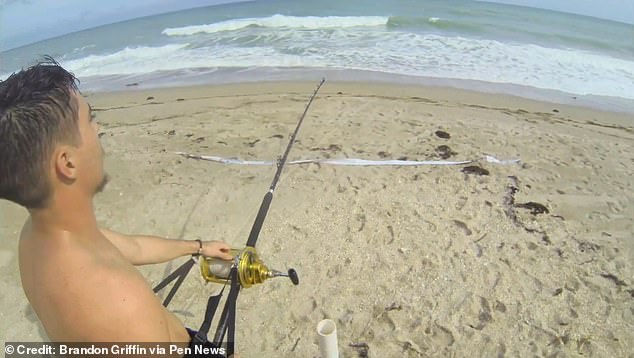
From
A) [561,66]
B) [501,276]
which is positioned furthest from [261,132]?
[561,66]

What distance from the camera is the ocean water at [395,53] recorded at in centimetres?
1007

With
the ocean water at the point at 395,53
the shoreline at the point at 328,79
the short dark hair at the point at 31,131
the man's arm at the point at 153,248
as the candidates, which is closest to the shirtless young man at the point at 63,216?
the short dark hair at the point at 31,131

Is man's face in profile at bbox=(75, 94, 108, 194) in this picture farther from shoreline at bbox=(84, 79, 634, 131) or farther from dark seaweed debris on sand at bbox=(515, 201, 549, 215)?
shoreline at bbox=(84, 79, 634, 131)

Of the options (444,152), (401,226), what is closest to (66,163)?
(401,226)

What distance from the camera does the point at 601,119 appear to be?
7578mm

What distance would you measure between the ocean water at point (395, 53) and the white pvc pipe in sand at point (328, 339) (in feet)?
27.6

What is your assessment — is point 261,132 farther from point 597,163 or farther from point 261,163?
point 597,163

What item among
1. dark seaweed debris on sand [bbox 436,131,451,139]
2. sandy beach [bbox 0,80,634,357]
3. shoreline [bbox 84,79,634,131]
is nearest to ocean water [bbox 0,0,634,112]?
shoreline [bbox 84,79,634,131]

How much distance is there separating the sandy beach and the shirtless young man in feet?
5.95

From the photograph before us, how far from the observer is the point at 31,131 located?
106 centimetres

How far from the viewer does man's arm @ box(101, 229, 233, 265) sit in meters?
1.76

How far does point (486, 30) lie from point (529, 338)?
1556 cm

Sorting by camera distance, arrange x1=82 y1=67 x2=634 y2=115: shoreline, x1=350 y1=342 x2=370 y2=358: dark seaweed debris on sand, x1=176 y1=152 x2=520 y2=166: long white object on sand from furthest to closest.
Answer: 1. x1=82 y1=67 x2=634 y2=115: shoreline
2. x1=176 y1=152 x2=520 y2=166: long white object on sand
3. x1=350 y1=342 x2=370 y2=358: dark seaweed debris on sand

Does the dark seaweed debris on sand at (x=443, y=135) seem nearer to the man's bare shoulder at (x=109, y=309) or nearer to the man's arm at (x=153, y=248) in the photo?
the man's arm at (x=153, y=248)
